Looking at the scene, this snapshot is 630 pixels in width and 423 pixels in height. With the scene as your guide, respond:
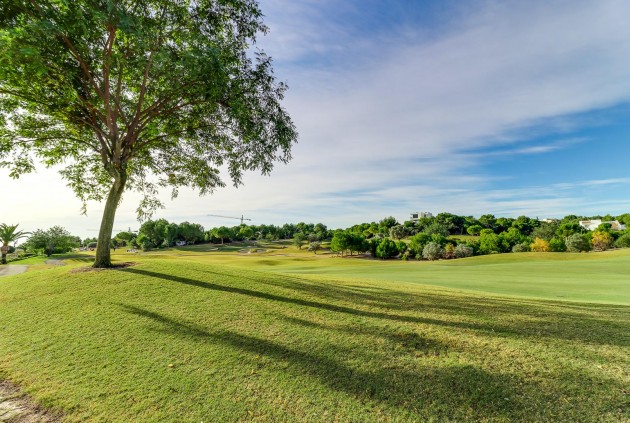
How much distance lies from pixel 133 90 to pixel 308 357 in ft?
47.8

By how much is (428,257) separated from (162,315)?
61.7 m

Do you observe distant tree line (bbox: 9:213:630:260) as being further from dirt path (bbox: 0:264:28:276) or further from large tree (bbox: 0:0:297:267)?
large tree (bbox: 0:0:297:267)

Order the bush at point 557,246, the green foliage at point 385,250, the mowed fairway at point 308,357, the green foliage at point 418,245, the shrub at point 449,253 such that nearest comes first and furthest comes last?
1. the mowed fairway at point 308,357
2. the bush at point 557,246
3. the shrub at point 449,253
4. the green foliage at point 385,250
5. the green foliage at point 418,245

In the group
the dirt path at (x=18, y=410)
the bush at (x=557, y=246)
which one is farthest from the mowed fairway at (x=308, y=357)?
the bush at (x=557, y=246)

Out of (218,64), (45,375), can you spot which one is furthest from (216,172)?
(45,375)

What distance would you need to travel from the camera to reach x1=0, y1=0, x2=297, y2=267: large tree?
8.75 metres

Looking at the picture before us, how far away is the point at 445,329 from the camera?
20.8 feet

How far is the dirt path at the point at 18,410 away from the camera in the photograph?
408 centimetres

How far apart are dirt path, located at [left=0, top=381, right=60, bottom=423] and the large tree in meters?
7.41

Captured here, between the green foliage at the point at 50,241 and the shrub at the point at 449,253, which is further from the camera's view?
the shrub at the point at 449,253

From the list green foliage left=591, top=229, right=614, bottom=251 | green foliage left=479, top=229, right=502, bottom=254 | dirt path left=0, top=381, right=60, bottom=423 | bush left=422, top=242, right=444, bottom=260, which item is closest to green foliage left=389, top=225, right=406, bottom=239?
green foliage left=479, top=229, right=502, bottom=254

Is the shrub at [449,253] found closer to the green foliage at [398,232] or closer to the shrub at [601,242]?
the shrub at [601,242]

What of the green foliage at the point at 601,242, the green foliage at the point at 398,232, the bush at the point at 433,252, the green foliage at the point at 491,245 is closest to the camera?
the bush at the point at 433,252

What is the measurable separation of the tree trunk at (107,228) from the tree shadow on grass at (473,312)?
8.91 ft
